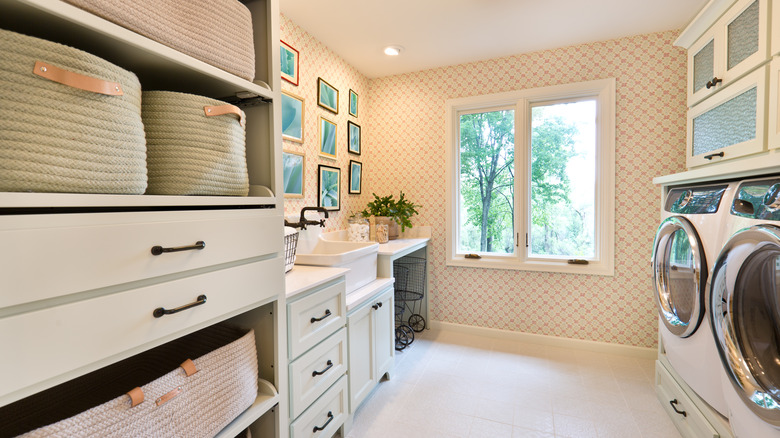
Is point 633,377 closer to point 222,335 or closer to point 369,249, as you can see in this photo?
point 369,249

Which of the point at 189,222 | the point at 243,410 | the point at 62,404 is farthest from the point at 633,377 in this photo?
the point at 62,404

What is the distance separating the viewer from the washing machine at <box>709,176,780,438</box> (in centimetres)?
105

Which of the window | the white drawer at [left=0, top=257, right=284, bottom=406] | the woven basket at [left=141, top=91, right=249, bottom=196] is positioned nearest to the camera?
the white drawer at [left=0, top=257, right=284, bottom=406]

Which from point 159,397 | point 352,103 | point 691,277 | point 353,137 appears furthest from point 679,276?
point 352,103

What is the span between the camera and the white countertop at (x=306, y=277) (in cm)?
130

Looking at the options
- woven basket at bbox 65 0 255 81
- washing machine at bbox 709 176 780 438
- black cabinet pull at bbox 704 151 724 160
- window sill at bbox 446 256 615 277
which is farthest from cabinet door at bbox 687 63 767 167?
woven basket at bbox 65 0 255 81

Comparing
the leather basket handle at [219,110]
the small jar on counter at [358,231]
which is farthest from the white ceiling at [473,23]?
the leather basket handle at [219,110]

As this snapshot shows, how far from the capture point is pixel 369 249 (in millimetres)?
2025

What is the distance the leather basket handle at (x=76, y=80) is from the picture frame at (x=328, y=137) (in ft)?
6.20

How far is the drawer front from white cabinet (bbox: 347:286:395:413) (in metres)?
0.95

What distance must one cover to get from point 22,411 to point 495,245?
293 cm

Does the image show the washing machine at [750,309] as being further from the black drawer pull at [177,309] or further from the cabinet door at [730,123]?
the black drawer pull at [177,309]

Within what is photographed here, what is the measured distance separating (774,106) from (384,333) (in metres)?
2.21

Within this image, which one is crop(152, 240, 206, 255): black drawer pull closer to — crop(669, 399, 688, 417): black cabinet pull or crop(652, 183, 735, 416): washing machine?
crop(652, 183, 735, 416): washing machine
